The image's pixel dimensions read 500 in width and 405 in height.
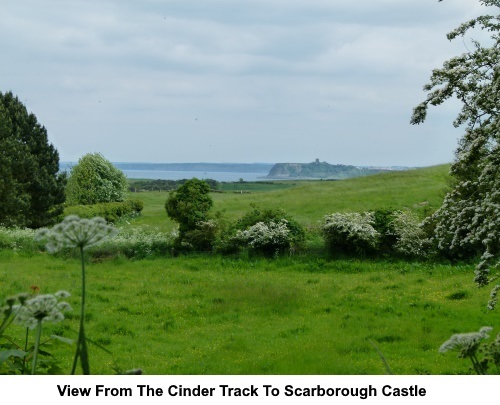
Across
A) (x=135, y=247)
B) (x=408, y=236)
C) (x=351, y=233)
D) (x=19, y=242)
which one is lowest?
A: (x=135, y=247)

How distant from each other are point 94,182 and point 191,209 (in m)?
20.9

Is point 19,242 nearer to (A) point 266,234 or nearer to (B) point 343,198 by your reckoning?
(A) point 266,234

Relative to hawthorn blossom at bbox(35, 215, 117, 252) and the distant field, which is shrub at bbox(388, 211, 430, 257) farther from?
hawthorn blossom at bbox(35, 215, 117, 252)

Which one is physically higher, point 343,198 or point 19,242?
point 343,198

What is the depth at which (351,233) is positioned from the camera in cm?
2273

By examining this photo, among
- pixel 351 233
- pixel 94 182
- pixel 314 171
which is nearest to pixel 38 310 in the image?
pixel 351 233

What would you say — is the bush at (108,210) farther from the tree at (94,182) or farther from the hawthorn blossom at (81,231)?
the hawthorn blossom at (81,231)

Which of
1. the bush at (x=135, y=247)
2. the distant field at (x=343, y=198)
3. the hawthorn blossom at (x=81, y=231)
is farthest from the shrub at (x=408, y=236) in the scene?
the hawthorn blossom at (x=81, y=231)

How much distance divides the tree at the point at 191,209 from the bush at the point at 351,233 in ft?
16.1

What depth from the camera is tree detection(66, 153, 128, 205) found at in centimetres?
4375

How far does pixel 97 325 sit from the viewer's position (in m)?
14.4

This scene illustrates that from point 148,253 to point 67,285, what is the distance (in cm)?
589

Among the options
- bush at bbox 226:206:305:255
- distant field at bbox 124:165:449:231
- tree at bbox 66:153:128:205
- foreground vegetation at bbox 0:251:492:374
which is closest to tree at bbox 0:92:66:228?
tree at bbox 66:153:128:205

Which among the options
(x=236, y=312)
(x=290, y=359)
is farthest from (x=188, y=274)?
(x=290, y=359)
